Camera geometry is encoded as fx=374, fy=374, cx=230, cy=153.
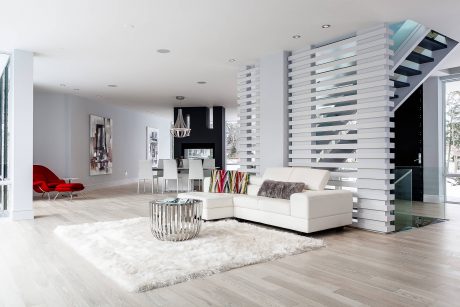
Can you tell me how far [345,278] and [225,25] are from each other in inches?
138

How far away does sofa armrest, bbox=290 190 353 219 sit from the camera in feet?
15.0

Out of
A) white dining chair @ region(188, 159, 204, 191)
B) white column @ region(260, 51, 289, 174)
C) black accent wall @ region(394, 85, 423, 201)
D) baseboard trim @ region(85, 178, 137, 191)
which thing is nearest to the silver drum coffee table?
white column @ region(260, 51, 289, 174)

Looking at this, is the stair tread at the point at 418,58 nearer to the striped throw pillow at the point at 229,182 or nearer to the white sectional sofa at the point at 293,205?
the white sectional sofa at the point at 293,205

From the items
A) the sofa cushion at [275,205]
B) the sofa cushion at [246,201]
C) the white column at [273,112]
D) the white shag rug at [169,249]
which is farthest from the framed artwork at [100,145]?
the sofa cushion at [275,205]

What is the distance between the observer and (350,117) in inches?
208

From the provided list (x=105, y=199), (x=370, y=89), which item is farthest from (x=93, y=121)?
(x=370, y=89)

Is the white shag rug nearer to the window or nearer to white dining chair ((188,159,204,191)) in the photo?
the window

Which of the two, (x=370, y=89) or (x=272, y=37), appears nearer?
(x=370, y=89)

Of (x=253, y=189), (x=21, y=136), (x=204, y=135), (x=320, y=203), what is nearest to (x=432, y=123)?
(x=253, y=189)

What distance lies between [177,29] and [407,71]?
3.63 m

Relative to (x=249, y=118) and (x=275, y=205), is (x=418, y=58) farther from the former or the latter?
(x=275, y=205)

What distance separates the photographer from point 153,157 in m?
15.6

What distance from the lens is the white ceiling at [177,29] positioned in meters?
4.38

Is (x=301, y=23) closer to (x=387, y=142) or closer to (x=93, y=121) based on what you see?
(x=387, y=142)
